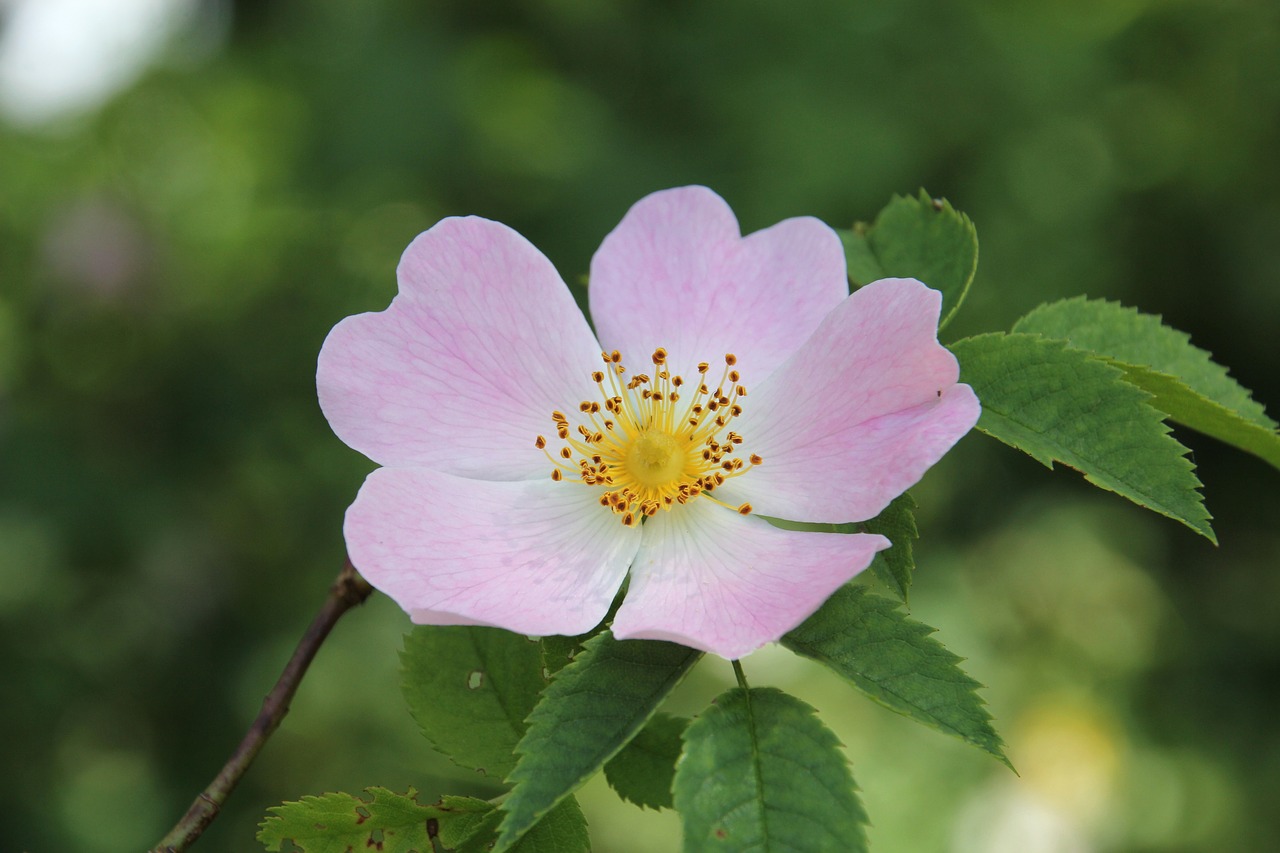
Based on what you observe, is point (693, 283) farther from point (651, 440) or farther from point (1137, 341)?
point (1137, 341)

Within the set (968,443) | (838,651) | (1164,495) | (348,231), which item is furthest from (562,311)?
(968,443)

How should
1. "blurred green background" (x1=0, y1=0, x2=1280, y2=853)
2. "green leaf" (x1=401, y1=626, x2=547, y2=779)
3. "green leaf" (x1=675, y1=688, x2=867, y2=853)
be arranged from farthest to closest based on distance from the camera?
"blurred green background" (x1=0, y1=0, x2=1280, y2=853) < "green leaf" (x1=401, y1=626, x2=547, y2=779) < "green leaf" (x1=675, y1=688, x2=867, y2=853)

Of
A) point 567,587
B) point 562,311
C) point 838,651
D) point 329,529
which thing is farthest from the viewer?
point 329,529

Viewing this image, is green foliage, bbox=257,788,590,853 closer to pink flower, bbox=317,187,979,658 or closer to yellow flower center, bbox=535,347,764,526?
pink flower, bbox=317,187,979,658

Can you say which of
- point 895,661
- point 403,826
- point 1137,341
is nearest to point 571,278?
point 1137,341

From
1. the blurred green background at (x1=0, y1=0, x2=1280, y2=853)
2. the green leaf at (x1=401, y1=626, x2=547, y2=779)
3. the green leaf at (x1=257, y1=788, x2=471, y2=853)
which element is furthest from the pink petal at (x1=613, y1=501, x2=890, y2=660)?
the blurred green background at (x1=0, y1=0, x2=1280, y2=853)

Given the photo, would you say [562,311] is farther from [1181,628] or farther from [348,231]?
[1181,628]

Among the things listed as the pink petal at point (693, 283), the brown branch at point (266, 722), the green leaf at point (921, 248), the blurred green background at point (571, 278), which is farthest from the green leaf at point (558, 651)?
the blurred green background at point (571, 278)
